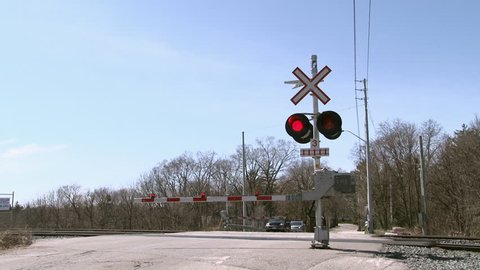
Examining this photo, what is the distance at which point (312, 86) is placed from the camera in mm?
12398

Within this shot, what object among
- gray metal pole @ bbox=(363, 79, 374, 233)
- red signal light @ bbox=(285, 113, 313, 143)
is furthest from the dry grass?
gray metal pole @ bbox=(363, 79, 374, 233)

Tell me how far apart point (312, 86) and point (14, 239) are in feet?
41.2

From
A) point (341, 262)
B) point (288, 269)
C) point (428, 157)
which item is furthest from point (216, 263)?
point (428, 157)

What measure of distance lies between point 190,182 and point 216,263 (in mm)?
78203

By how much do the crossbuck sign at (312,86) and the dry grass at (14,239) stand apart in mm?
11518

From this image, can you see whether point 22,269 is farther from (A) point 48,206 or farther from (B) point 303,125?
(A) point 48,206

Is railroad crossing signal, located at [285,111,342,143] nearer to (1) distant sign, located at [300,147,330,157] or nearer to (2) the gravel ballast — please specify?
(1) distant sign, located at [300,147,330,157]

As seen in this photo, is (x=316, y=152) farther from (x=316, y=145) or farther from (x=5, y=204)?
(x=5, y=204)

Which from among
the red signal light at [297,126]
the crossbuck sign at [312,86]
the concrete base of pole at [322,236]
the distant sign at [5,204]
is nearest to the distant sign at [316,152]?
the red signal light at [297,126]

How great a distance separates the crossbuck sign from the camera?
12.3 meters

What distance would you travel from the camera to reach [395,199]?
205ft

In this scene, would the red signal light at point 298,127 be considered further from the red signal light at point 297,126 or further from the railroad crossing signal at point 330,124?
the railroad crossing signal at point 330,124

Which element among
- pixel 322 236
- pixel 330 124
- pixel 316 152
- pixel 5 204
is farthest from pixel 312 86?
pixel 5 204

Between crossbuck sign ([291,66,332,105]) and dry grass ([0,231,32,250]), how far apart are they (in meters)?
11.5
